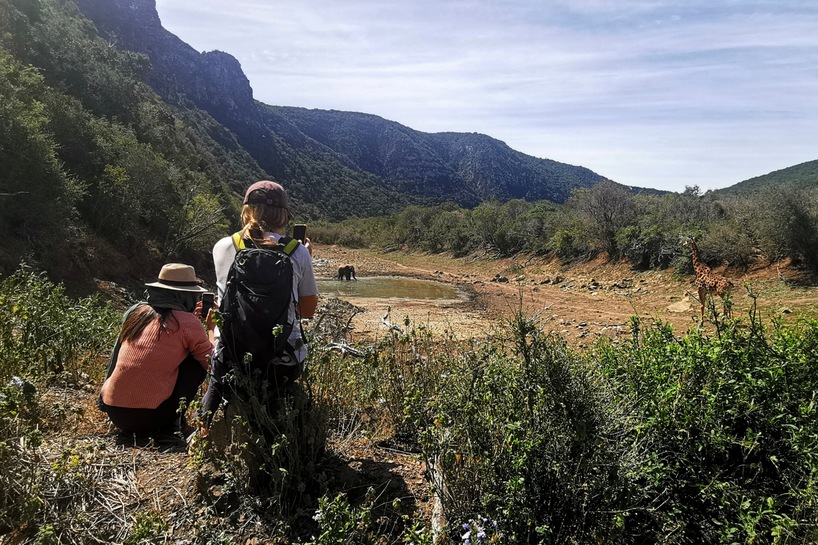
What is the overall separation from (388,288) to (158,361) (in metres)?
17.7

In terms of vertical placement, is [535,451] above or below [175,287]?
below

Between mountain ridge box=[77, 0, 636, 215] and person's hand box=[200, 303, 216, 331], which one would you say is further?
mountain ridge box=[77, 0, 636, 215]

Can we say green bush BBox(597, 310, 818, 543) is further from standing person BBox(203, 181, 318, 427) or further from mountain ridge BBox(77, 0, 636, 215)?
mountain ridge BBox(77, 0, 636, 215)

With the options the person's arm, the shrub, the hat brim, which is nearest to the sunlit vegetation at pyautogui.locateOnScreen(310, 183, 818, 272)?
the shrub

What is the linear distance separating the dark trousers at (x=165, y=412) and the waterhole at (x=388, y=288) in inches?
574

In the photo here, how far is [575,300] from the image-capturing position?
15523 millimetres

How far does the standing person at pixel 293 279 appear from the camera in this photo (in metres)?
2.33

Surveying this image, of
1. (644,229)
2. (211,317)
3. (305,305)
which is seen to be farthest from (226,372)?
(644,229)

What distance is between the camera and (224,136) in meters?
72.1

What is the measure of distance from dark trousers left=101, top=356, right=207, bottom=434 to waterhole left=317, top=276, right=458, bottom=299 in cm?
1458

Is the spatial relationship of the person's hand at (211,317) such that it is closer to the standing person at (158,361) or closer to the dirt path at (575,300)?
the standing person at (158,361)

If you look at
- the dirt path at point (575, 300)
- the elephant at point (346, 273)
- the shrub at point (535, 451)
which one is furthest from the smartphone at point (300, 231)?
the elephant at point (346, 273)

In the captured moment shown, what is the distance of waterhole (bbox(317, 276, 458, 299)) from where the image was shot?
60.4ft

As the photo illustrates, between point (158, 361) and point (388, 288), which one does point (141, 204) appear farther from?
point (158, 361)
